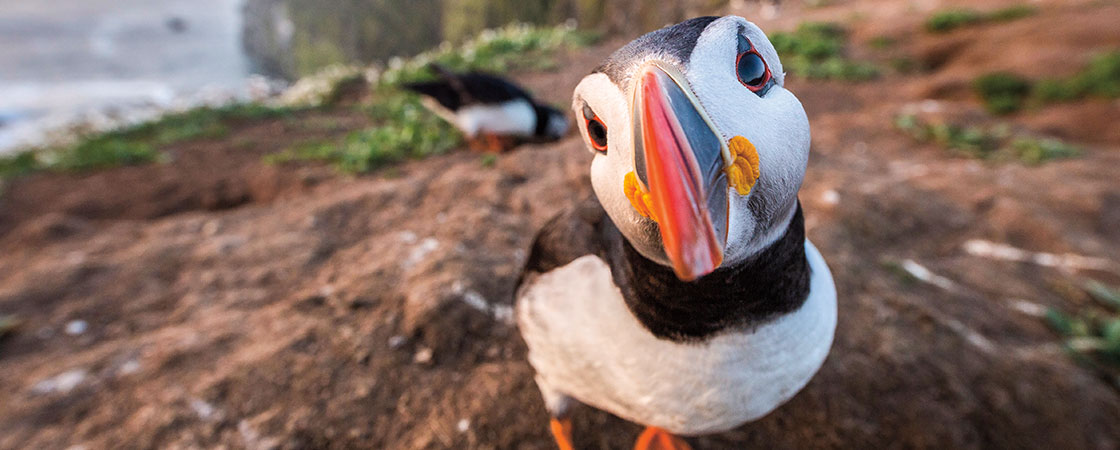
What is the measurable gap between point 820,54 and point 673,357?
853 cm

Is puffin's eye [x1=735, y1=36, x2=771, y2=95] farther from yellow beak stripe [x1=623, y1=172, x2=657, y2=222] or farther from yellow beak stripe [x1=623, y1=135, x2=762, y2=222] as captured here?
yellow beak stripe [x1=623, y1=172, x2=657, y2=222]

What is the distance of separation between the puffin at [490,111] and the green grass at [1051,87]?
5.84 m

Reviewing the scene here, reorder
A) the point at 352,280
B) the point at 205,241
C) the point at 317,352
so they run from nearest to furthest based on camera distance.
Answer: the point at 317,352, the point at 352,280, the point at 205,241

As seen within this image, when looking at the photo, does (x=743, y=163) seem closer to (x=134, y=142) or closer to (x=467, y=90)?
(x=467, y=90)

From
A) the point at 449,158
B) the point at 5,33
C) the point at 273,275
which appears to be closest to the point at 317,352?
the point at 273,275

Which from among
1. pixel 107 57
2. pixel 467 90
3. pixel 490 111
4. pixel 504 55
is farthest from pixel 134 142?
pixel 107 57

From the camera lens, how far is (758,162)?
2.83 ft

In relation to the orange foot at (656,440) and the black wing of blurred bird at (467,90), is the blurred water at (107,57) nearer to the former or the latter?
the black wing of blurred bird at (467,90)

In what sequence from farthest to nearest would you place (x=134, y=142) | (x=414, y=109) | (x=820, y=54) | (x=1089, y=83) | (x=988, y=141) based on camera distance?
(x=820, y=54)
(x=414, y=109)
(x=134, y=142)
(x=1089, y=83)
(x=988, y=141)

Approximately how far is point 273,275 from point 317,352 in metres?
0.98

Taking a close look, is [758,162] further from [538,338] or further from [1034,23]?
[1034,23]

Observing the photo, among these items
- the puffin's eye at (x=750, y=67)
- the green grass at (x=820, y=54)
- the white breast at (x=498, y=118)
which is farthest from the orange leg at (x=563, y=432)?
the green grass at (x=820, y=54)

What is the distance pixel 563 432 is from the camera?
1.90m

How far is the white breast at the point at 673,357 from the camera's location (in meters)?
1.28
